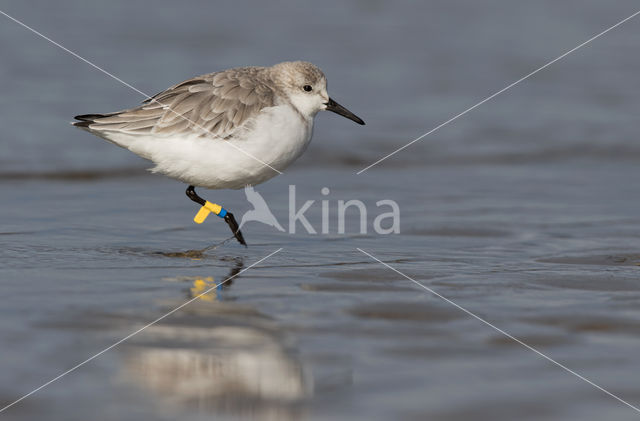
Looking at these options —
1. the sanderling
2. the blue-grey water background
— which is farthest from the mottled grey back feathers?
the blue-grey water background

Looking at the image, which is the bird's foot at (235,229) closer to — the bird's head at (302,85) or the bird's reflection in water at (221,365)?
the bird's head at (302,85)

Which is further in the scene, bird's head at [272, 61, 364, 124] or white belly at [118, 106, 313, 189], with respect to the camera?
bird's head at [272, 61, 364, 124]

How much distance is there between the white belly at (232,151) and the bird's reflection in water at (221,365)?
1.43 meters

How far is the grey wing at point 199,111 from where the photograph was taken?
19.9ft

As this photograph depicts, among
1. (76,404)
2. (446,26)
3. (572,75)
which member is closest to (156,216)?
(76,404)

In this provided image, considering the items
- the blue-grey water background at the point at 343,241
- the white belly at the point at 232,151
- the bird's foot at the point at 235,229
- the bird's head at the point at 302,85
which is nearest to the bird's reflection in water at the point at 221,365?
the blue-grey water background at the point at 343,241

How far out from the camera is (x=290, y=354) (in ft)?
13.6

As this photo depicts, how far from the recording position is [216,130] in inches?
238

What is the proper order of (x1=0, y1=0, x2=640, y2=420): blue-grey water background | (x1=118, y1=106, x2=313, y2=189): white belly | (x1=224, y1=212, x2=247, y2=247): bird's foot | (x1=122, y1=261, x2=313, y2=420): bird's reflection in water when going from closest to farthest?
(x1=122, y1=261, x2=313, y2=420): bird's reflection in water < (x1=0, y1=0, x2=640, y2=420): blue-grey water background < (x1=118, y1=106, x2=313, y2=189): white belly < (x1=224, y1=212, x2=247, y2=247): bird's foot

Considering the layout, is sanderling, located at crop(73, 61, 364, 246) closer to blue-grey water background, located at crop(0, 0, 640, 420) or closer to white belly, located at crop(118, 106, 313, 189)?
white belly, located at crop(118, 106, 313, 189)

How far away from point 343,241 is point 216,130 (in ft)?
4.16

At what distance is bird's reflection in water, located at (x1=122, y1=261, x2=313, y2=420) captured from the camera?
359 cm

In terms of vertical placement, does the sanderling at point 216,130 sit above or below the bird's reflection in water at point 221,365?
above

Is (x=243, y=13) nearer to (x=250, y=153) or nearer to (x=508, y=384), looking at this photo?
(x=250, y=153)
